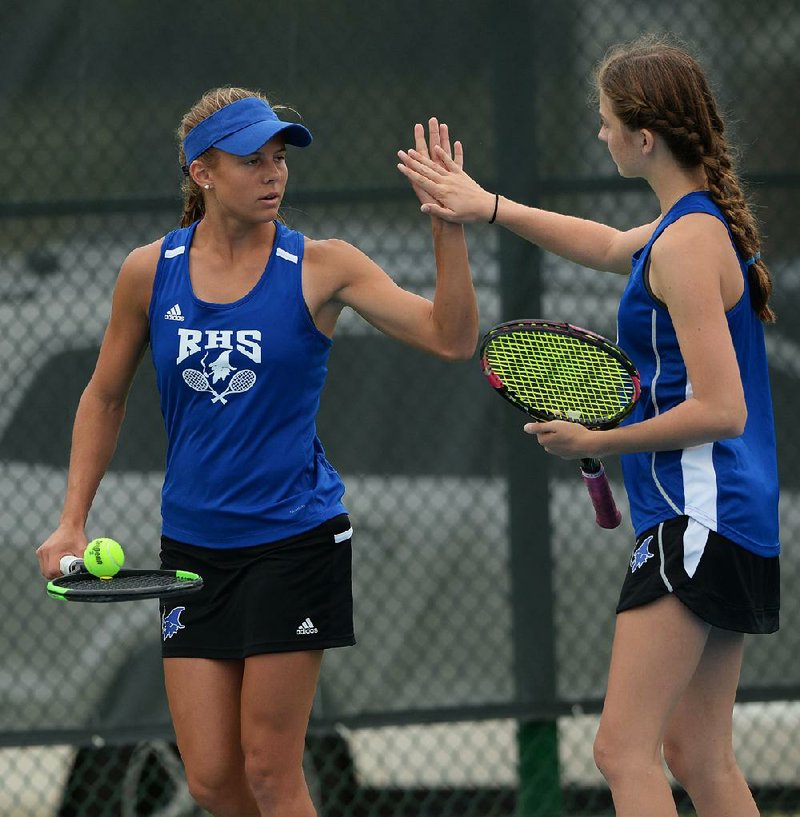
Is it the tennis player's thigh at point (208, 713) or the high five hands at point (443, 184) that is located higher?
the high five hands at point (443, 184)

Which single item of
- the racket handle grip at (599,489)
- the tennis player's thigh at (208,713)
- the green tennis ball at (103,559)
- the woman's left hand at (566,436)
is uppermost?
the woman's left hand at (566,436)

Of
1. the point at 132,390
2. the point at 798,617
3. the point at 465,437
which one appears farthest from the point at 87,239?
the point at 798,617

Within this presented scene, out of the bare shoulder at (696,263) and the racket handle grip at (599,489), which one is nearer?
the bare shoulder at (696,263)

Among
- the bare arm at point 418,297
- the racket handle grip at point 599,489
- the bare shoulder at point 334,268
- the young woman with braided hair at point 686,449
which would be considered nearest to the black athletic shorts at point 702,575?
the young woman with braided hair at point 686,449

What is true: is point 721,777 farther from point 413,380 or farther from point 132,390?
point 132,390

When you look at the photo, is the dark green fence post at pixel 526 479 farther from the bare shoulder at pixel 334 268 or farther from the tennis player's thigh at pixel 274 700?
the tennis player's thigh at pixel 274 700

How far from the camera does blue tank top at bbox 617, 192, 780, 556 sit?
2.82m

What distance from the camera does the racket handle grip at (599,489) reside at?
→ 2988 millimetres

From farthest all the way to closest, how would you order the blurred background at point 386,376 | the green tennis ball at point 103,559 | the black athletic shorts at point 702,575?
the blurred background at point 386,376, the green tennis ball at point 103,559, the black athletic shorts at point 702,575

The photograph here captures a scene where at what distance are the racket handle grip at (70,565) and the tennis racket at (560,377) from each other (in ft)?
3.03

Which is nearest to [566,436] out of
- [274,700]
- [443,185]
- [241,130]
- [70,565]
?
[443,185]

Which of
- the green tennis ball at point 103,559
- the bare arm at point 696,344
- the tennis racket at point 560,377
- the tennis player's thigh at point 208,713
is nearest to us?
the bare arm at point 696,344

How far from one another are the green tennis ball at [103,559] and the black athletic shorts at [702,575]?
100 centimetres

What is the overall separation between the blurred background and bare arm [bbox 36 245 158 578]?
105 cm
